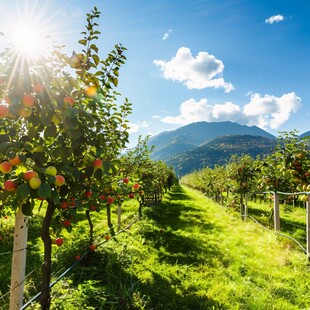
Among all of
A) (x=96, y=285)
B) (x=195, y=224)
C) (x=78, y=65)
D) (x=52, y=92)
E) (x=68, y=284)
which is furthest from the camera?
(x=195, y=224)

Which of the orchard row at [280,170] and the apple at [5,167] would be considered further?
the orchard row at [280,170]

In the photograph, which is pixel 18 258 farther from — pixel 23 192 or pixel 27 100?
pixel 27 100

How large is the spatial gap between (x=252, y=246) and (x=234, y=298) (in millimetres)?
3858

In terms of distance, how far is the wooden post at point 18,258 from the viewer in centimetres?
312

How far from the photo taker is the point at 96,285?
17.3 ft

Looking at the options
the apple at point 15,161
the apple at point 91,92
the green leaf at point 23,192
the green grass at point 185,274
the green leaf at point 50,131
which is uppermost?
the apple at point 91,92

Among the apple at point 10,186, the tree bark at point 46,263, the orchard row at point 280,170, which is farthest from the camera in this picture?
the orchard row at point 280,170

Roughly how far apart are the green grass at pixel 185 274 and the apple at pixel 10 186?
2.64 metres

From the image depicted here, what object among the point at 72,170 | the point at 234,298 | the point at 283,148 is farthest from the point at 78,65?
the point at 283,148

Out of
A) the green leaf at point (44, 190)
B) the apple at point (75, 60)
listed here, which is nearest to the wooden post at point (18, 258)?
the green leaf at point (44, 190)

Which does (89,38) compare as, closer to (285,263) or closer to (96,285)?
(96,285)

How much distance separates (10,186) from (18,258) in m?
1.44

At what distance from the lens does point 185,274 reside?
6254mm

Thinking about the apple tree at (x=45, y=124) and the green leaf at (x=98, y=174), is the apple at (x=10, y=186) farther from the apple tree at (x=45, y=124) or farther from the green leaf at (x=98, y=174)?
the green leaf at (x=98, y=174)
